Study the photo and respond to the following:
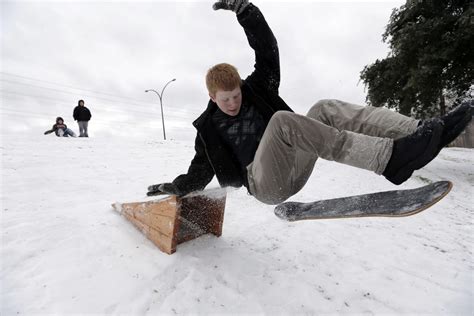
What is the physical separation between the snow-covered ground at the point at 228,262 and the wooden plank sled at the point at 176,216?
0.11 m

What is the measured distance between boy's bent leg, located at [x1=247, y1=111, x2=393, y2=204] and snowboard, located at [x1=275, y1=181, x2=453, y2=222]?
20cm

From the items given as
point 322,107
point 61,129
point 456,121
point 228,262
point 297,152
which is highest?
point 61,129

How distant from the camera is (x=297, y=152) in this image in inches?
95.4

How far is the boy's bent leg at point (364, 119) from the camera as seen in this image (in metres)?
2.07

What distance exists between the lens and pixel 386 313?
2.32 metres

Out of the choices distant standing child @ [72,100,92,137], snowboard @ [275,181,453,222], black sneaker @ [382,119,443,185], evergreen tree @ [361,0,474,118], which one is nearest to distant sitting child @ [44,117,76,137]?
distant standing child @ [72,100,92,137]

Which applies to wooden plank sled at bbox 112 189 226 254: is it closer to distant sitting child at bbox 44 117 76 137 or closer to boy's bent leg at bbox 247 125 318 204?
boy's bent leg at bbox 247 125 318 204

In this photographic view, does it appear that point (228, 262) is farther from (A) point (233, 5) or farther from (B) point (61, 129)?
(B) point (61, 129)

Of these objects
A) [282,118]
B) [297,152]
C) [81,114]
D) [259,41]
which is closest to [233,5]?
[259,41]

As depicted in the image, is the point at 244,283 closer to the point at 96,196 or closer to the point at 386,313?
the point at 386,313

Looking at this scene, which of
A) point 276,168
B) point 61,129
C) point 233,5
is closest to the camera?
point 276,168

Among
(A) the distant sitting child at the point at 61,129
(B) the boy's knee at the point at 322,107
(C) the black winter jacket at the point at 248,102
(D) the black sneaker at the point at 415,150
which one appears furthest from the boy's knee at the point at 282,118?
(A) the distant sitting child at the point at 61,129

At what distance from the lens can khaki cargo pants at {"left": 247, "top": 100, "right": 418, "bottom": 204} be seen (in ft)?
6.19

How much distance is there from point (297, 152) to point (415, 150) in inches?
34.8
